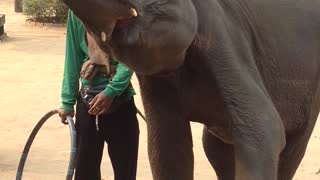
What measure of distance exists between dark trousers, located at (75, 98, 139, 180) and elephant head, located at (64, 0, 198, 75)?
4.96ft

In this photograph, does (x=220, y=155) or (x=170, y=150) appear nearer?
(x=170, y=150)

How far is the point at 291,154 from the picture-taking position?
133 inches

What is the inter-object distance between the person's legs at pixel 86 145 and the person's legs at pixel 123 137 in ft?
0.19

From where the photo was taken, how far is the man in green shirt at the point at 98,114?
3795mm

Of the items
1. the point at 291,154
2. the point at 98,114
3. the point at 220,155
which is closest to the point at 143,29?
the point at 291,154

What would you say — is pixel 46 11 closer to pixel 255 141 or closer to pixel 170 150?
pixel 170 150

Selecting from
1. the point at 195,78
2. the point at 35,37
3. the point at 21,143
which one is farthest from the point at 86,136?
the point at 35,37

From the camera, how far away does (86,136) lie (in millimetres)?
4086

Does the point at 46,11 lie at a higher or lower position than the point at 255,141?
lower

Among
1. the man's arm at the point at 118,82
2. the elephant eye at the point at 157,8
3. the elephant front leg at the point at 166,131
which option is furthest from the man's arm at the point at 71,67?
the elephant eye at the point at 157,8

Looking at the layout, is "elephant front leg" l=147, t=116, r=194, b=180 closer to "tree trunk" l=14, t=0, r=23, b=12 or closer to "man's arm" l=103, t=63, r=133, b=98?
"man's arm" l=103, t=63, r=133, b=98

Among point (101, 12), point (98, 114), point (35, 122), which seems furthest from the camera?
point (35, 122)

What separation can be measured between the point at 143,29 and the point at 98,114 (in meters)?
1.61

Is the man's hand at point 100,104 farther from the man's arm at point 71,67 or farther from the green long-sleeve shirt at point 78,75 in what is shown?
the man's arm at point 71,67
